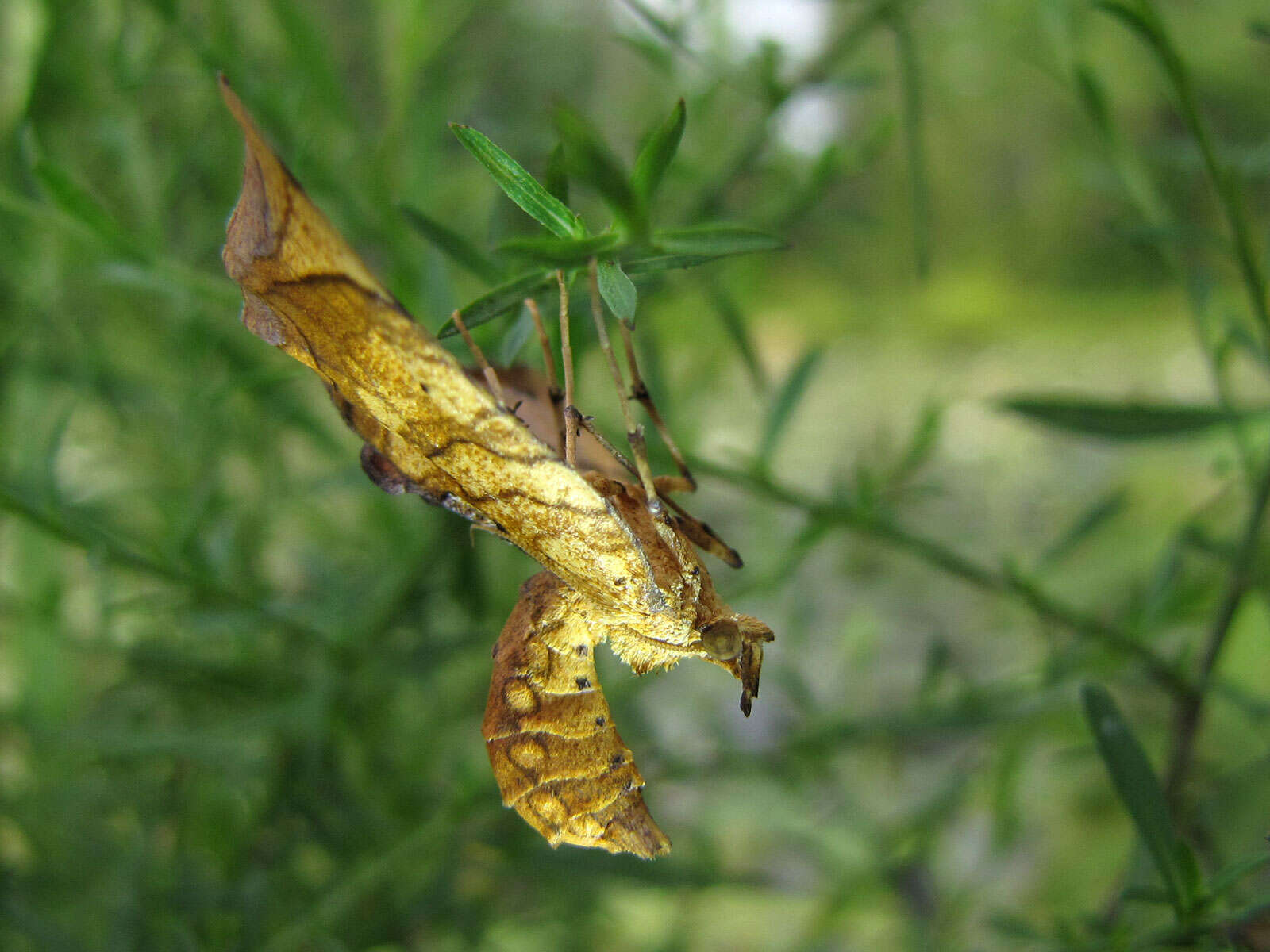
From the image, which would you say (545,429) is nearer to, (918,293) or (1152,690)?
(1152,690)

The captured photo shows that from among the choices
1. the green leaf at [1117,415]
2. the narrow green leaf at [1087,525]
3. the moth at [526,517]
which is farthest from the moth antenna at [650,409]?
the narrow green leaf at [1087,525]

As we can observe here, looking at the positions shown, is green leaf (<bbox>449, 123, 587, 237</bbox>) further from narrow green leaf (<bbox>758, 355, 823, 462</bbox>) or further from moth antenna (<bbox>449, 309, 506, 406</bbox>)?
narrow green leaf (<bbox>758, 355, 823, 462</bbox>)

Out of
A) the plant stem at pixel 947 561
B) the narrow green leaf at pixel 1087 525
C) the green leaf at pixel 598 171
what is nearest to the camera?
the green leaf at pixel 598 171

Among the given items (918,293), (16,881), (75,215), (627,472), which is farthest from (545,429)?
(918,293)

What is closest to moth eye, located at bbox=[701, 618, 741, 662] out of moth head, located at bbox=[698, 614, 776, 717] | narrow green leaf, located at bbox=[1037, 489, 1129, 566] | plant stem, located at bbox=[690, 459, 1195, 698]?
moth head, located at bbox=[698, 614, 776, 717]

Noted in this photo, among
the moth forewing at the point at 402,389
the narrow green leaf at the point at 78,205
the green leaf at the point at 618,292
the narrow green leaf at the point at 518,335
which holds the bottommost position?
the moth forewing at the point at 402,389

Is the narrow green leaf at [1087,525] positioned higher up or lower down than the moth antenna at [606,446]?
higher up

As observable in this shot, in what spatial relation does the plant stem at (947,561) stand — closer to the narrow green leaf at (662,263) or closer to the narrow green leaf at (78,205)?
the narrow green leaf at (662,263)
